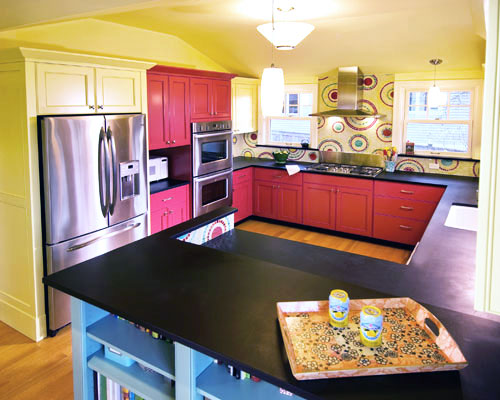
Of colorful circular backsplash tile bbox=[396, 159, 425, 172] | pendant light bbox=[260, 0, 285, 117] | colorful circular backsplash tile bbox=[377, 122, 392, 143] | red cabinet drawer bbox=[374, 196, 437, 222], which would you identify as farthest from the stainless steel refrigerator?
colorful circular backsplash tile bbox=[396, 159, 425, 172]

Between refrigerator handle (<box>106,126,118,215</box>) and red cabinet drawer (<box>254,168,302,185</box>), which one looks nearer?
refrigerator handle (<box>106,126,118,215</box>)

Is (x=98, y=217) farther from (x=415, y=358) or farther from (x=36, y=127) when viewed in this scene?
(x=415, y=358)

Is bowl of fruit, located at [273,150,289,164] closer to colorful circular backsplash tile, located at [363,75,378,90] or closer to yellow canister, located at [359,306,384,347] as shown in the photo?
colorful circular backsplash tile, located at [363,75,378,90]

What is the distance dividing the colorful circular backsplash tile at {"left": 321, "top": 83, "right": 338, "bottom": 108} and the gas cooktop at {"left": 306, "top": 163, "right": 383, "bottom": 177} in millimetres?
796

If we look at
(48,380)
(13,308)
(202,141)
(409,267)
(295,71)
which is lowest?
(48,380)

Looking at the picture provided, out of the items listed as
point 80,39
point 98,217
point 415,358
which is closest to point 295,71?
point 80,39

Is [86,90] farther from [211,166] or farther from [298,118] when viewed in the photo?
[298,118]

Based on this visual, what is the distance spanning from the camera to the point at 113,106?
11.6ft

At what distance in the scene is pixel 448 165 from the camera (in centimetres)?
527

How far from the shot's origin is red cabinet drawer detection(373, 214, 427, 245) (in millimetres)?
5027

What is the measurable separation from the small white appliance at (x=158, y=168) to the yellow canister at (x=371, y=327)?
11.4 feet

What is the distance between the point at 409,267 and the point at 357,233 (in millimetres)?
3055

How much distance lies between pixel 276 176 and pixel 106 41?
8.82 feet

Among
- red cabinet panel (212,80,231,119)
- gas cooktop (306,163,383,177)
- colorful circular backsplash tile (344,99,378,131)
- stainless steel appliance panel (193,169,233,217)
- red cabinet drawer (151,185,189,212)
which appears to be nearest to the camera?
red cabinet drawer (151,185,189,212)
